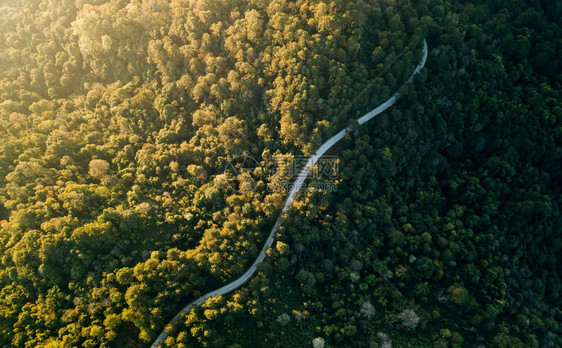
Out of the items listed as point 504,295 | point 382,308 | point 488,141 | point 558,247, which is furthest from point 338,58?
point 558,247

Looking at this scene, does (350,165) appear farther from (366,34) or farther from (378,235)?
(366,34)
